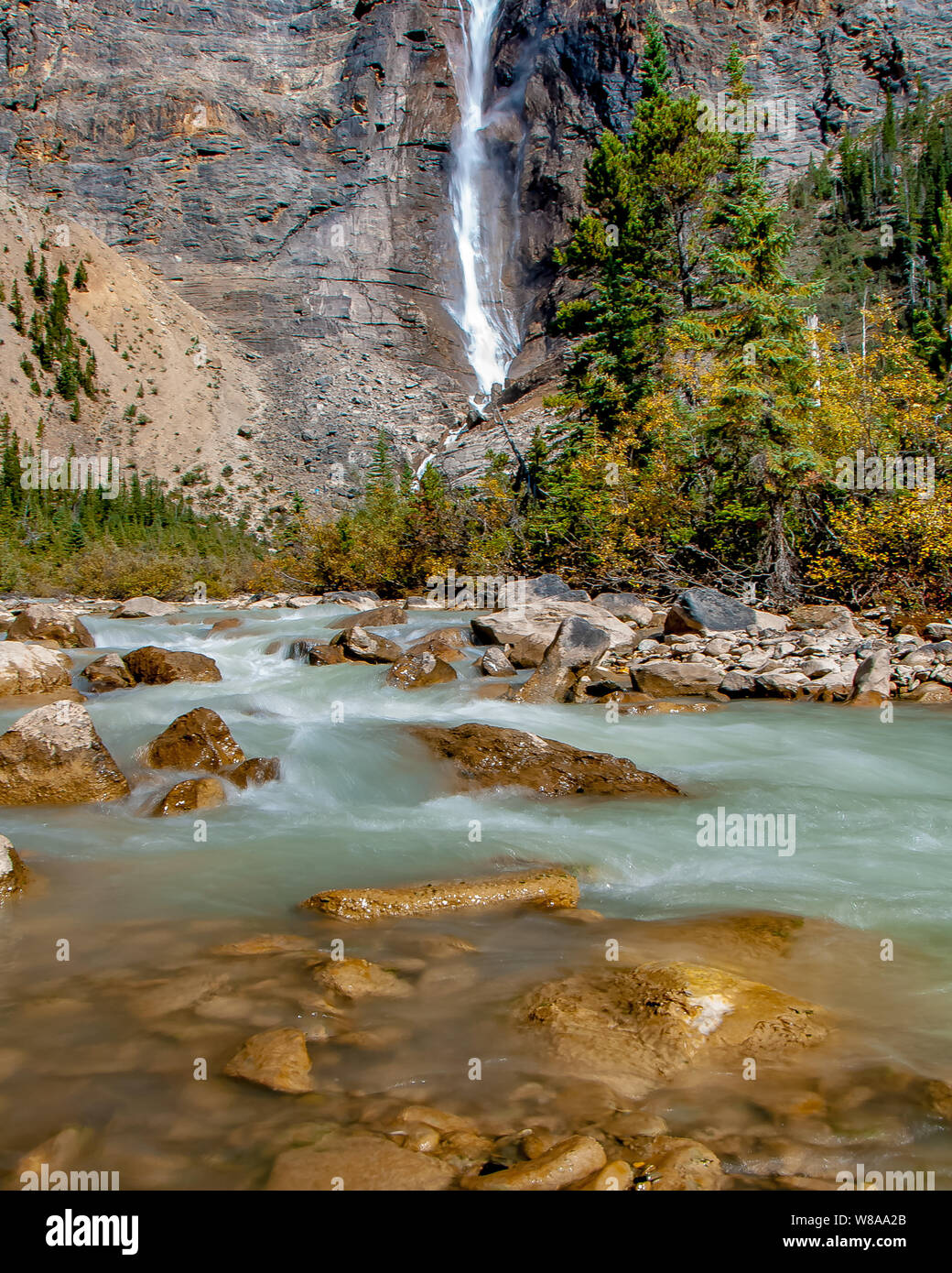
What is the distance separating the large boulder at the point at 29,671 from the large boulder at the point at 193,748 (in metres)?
3.83

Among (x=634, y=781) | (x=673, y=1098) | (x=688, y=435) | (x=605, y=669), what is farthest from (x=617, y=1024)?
(x=688, y=435)

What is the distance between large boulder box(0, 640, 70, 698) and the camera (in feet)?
32.9

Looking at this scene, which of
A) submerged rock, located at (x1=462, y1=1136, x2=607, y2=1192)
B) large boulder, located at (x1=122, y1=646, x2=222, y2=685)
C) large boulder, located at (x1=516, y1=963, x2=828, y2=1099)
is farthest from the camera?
large boulder, located at (x1=122, y1=646, x2=222, y2=685)

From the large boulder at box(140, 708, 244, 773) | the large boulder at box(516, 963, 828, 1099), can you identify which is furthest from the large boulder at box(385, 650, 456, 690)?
the large boulder at box(516, 963, 828, 1099)

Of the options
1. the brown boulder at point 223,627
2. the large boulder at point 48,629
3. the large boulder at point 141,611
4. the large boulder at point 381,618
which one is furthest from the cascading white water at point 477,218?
the large boulder at point 48,629

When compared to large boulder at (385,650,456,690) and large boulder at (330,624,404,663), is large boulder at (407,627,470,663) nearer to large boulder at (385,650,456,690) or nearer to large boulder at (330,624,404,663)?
large boulder at (330,624,404,663)

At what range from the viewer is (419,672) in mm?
11484

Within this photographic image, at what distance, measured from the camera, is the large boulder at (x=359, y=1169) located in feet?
7.21

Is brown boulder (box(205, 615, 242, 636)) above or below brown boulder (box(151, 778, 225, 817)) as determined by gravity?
above

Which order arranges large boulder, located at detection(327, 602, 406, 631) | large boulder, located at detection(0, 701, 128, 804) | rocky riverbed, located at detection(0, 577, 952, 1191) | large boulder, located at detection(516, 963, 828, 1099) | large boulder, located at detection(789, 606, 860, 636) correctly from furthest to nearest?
large boulder, located at detection(327, 602, 406, 631) → large boulder, located at detection(789, 606, 860, 636) → large boulder, located at detection(0, 701, 128, 804) → large boulder, located at detection(516, 963, 828, 1099) → rocky riverbed, located at detection(0, 577, 952, 1191)

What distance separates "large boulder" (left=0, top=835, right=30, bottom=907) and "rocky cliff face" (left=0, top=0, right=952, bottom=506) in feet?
206

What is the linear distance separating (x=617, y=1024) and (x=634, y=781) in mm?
3932

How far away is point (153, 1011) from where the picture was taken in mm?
3203
